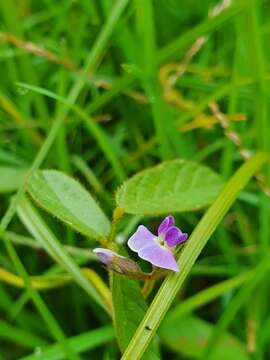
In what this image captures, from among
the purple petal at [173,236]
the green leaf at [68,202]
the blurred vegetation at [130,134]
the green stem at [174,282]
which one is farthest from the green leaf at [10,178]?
the purple petal at [173,236]

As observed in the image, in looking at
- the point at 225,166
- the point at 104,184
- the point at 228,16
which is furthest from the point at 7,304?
the point at 228,16

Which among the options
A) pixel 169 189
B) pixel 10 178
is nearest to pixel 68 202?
pixel 169 189

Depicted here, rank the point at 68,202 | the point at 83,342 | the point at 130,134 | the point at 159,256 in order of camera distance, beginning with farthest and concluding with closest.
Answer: the point at 130,134 < the point at 83,342 < the point at 68,202 < the point at 159,256

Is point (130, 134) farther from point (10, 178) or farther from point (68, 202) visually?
point (68, 202)

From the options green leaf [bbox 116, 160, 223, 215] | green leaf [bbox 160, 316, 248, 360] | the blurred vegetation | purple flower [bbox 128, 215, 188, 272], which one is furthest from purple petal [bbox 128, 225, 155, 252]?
green leaf [bbox 160, 316, 248, 360]

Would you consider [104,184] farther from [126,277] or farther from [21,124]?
[126,277]

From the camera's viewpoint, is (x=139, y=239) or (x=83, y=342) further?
(x=83, y=342)

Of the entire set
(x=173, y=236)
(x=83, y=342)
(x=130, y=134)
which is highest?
(x=130, y=134)

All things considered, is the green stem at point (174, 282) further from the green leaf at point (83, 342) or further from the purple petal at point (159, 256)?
the green leaf at point (83, 342)
